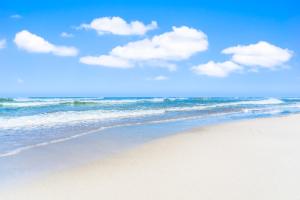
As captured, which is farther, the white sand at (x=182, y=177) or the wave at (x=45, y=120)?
the wave at (x=45, y=120)

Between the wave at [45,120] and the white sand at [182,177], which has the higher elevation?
the wave at [45,120]

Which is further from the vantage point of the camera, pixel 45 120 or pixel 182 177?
pixel 45 120

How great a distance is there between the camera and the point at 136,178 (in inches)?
201

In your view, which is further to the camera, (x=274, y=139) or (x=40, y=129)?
(x=40, y=129)

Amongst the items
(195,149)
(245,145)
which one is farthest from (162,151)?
(245,145)

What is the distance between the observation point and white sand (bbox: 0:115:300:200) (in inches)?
170

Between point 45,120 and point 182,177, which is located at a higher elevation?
point 45,120

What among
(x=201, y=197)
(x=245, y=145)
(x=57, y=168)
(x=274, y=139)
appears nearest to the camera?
(x=201, y=197)

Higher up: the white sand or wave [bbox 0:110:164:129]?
wave [bbox 0:110:164:129]

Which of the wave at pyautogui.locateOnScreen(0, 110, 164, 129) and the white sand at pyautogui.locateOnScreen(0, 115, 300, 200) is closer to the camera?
the white sand at pyautogui.locateOnScreen(0, 115, 300, 200)

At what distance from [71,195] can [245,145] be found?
17.4 feet

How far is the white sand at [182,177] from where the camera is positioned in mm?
4316

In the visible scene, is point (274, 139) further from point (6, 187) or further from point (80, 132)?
point (6, 187)

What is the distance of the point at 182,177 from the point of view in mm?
5082
